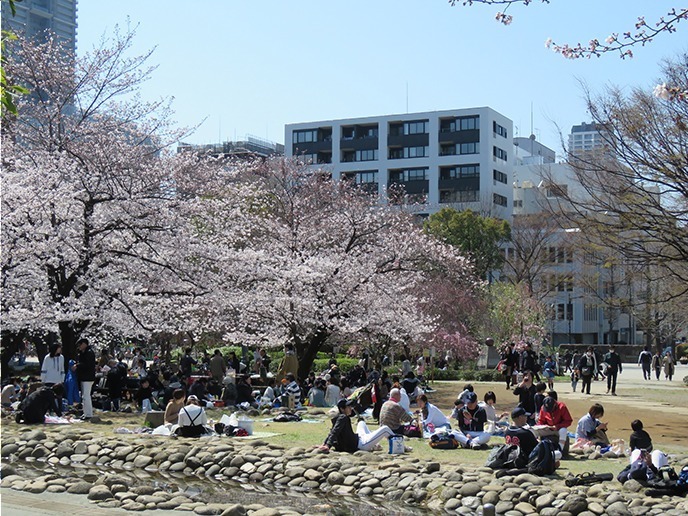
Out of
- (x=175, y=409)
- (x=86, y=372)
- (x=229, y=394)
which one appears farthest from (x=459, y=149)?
(x=175, y=409)

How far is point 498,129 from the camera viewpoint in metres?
67.4

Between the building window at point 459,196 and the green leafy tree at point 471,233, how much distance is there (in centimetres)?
1154

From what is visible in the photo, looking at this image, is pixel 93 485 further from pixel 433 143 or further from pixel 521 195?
pixel 521 195

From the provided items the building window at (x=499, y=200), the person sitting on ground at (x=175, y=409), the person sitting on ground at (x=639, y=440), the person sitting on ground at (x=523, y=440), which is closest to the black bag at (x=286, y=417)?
the person sitting on ground at (x=175, y=409)

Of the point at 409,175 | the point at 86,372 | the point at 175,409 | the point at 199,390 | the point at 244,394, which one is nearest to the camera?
the point at 175,409

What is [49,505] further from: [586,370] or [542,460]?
[586,370]

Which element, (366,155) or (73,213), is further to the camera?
(366,155)

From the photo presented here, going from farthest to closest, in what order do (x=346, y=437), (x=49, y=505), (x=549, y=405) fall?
(x=346, y=437) → (x=549, y=405) → (x=49, y=505)

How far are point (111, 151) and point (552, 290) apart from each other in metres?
41.5

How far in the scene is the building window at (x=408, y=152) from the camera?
Result: 222 ft

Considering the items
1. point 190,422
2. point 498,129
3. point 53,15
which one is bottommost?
point 190,422

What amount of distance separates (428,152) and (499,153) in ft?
19.6

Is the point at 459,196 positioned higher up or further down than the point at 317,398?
higher up

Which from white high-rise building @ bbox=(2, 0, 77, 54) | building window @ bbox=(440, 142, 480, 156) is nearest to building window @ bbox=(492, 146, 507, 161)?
building window @ bbox=(440, 142, 480, 156)
